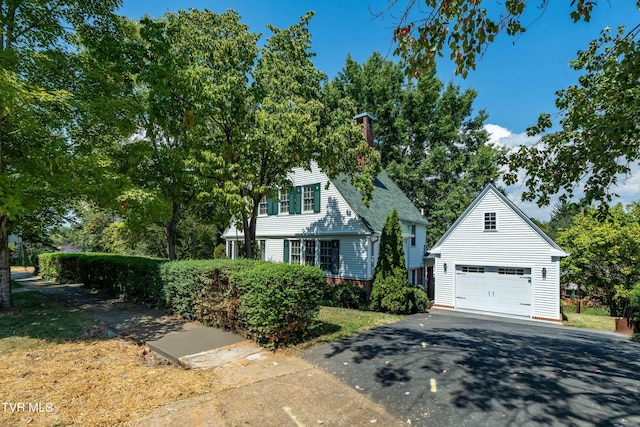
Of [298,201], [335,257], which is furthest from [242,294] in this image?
[298,201]

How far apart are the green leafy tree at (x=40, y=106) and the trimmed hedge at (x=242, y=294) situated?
3.72m

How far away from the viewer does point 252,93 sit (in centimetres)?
1227

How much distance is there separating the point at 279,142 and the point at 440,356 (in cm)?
812

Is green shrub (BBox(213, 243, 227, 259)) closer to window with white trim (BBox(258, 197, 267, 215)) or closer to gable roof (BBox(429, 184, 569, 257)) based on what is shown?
window with white trim (BBox(258, 197, 267, 215))

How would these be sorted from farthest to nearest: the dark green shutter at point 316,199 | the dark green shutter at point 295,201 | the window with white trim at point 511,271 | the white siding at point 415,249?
the white siding at point 415,249 < the dark green shutter at point 295,201 < the dark green shutter at point 316,199 < the window with white trim at point 511,271

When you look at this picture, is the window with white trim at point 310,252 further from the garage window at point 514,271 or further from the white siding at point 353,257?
the garage window at point 514,271

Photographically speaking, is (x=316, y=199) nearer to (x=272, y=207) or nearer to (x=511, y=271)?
(x=272, y=207)

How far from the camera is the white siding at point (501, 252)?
14.6 m

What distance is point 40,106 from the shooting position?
329 inches

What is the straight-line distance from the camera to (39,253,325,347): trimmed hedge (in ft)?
21.9

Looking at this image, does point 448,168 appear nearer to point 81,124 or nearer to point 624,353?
point 624,353

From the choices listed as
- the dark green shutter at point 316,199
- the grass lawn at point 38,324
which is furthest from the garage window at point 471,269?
the grass lawn at point 38,324

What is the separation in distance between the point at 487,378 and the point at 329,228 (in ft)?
38.8

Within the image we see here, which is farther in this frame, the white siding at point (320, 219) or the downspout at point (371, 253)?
the white siding at point (320, 219)
